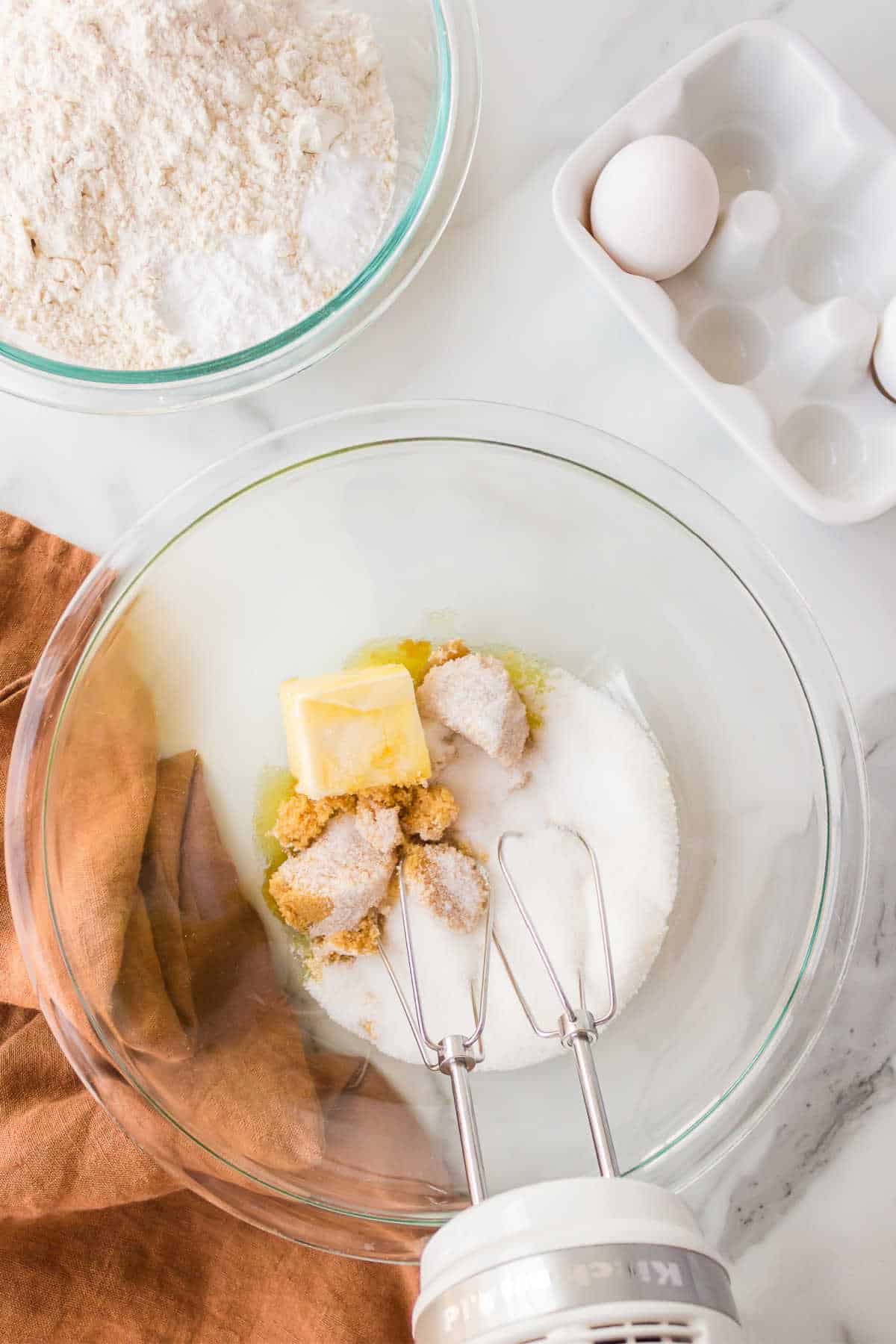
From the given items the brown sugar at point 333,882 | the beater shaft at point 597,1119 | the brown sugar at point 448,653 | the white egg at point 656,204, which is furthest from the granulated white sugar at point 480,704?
the white egg at point 656,204

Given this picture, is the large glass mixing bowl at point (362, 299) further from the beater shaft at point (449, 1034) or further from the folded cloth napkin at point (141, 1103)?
the beater shaft at point (449, 1034)

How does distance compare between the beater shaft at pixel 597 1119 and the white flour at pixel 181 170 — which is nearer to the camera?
the beater shaft at pixel 597 1119

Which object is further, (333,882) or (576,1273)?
(333,882)

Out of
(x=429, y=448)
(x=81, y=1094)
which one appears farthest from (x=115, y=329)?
(x=81, y=1094)

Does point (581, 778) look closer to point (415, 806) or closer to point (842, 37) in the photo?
point (415, 806)

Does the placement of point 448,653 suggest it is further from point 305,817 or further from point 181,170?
point 181,170

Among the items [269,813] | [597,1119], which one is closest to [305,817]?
[269,813]
